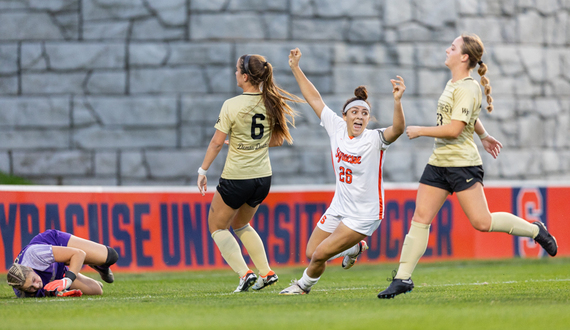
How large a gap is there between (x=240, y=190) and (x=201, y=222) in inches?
124

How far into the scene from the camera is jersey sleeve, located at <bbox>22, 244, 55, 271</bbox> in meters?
5.83

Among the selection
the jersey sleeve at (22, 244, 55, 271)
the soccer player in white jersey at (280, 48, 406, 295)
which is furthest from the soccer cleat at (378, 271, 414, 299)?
the jersey sleeve at (22, 244, 55, 271)

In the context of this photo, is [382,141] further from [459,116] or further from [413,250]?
[413,250]

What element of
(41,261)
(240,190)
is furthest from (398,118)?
(41,261)

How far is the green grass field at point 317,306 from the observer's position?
13.4ft

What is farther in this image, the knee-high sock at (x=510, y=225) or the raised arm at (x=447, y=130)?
the knee-high sock at (x=510, y=225)

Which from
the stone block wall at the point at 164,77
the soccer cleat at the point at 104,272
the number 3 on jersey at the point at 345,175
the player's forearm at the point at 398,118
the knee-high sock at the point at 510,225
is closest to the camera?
the player's forearm at the point at 398,118

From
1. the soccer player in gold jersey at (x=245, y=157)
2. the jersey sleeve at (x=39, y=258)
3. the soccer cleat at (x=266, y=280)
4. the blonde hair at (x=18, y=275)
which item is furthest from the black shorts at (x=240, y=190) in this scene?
the blonde hair at (x=18, y=275)

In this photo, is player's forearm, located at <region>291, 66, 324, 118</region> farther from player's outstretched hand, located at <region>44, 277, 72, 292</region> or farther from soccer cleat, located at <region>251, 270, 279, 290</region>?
player's outstretched hand, located at <region>44, 277, 72, 292</region>

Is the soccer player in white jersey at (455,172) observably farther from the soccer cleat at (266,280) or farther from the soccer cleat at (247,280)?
the soccer cleat at (247,280)

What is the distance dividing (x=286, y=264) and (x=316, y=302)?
4023mm

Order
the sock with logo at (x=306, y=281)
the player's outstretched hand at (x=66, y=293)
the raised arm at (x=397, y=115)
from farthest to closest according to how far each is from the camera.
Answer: the player's outstretched hand at (x=66, y=293)
the sock with logo at (x=306, y=281)
the raised arm at (x=397, y=115)

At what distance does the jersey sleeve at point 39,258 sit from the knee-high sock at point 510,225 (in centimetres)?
349

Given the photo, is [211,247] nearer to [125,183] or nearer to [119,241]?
[119,241]
